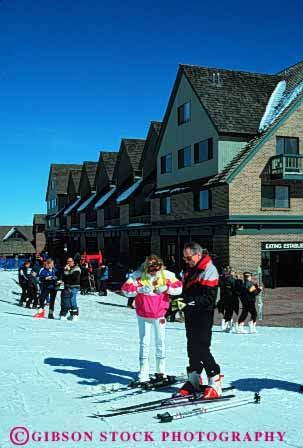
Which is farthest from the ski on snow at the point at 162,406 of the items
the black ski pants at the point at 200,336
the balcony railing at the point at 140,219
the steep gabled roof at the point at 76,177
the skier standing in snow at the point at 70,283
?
the steep gabled roof at the point at 76,177

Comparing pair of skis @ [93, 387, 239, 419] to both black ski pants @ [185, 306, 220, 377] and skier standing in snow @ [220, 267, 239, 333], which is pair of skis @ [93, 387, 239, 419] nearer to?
black ski pants @ [185, 306, 220, 377]

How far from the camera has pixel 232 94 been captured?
28922 mm

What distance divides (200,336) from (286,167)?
68.5ft

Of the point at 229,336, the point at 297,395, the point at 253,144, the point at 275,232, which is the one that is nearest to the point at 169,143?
the point at 253,144

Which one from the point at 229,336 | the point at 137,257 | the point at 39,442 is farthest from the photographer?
the point at 137,257

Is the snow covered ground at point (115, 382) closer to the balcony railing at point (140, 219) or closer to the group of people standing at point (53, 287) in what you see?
the group of people standing at point (53, 287)

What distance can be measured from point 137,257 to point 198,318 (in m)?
30.5

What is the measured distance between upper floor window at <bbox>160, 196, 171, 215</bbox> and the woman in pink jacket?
24.9 metres

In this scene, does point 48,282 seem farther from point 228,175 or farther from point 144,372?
point 228,175

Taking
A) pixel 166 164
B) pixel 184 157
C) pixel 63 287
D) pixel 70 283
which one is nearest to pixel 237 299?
Answer: pixel 70 283

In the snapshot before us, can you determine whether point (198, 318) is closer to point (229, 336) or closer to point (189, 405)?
point (189, 405)

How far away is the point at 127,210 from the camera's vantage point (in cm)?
3878

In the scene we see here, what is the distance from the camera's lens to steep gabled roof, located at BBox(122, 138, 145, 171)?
39312 mm

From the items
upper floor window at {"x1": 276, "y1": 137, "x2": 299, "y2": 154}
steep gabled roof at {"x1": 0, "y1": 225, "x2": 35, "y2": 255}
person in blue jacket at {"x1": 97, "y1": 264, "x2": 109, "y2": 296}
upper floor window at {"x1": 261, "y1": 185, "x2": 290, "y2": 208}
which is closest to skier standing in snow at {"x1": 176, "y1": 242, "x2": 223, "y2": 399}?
person in blue jacket at {"x1": 97, "y1": 264, "x2": 109, "y2": 296}
